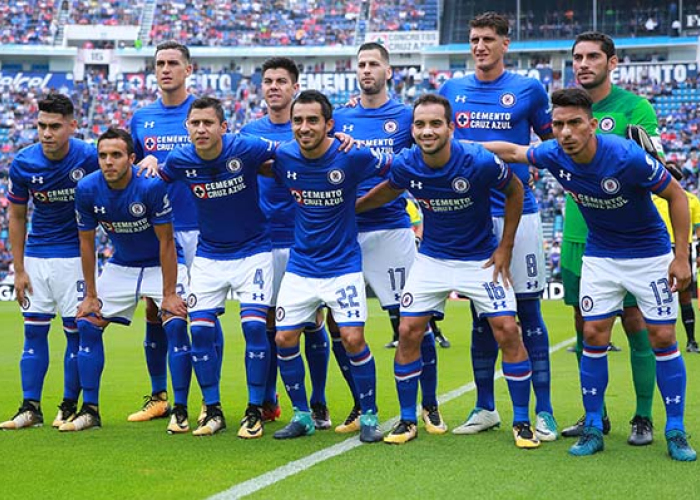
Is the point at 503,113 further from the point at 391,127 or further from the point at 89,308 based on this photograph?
the point at 89,308

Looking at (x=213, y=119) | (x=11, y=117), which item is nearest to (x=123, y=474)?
(x=213, y=119)

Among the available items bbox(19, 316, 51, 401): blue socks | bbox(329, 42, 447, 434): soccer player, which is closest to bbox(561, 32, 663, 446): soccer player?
bbox(329, 42, 447, 434): soccer player

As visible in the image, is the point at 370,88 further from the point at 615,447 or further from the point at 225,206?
the point at 615,447

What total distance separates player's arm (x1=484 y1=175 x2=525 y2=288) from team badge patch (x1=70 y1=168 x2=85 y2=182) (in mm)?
2994

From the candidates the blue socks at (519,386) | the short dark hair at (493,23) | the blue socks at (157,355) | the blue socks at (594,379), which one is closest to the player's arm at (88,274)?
the blue socks at (157,355)

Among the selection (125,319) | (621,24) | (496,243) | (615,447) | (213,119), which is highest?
(621,24)

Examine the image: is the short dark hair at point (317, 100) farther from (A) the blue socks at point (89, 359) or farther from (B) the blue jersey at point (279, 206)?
(A) the blue socks at point (89, 359)

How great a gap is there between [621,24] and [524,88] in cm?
3854

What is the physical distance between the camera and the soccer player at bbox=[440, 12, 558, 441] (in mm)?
7066

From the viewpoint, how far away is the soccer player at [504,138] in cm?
707

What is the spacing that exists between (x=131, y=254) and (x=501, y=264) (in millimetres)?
2671

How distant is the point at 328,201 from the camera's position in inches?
272

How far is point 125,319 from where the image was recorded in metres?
7.82

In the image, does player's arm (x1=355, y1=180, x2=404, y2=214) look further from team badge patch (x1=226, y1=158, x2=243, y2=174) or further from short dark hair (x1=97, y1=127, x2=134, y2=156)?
short dark hair (x1=97, y1=127, x2=134, y2=156)
